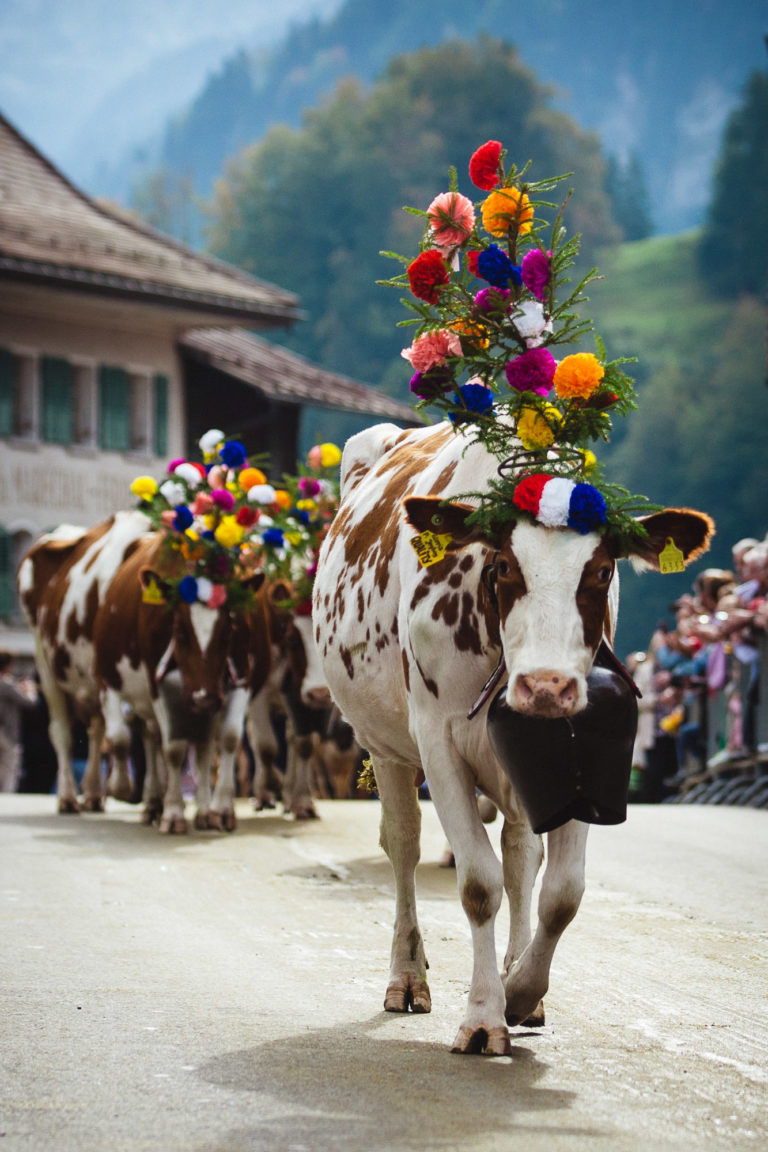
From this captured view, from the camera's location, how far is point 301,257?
90938mm

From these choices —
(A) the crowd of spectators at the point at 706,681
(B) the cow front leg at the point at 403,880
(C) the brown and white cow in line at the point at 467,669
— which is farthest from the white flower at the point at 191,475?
(B) the cow front leg at the point at 403,880

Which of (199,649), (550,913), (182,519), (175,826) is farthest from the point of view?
(182,519)

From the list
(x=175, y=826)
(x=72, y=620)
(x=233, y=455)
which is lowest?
(x=175, y=826)

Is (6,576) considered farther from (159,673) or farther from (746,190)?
(746,190)

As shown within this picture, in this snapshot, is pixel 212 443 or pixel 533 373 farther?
pixel 212 443

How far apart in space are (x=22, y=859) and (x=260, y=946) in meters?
3.89

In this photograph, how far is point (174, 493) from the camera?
14703 mm

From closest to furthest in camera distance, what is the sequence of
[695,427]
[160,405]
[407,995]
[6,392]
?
[407,995]
[6,392]
[160,405]
[695,427]

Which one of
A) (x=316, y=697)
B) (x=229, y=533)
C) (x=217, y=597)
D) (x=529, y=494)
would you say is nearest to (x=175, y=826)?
(x=316, y=697)

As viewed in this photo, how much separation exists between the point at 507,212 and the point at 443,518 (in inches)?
53.4

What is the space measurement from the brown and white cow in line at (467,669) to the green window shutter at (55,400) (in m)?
29.0

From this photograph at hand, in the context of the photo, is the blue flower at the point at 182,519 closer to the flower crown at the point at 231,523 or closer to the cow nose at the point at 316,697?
the flower crown at the point at 231,523

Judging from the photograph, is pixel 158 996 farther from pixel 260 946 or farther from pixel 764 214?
pixel 764 214

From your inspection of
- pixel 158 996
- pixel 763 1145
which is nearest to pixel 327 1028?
pixel 158 996
